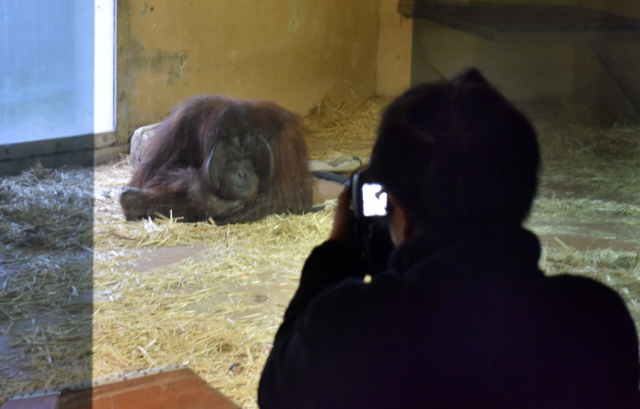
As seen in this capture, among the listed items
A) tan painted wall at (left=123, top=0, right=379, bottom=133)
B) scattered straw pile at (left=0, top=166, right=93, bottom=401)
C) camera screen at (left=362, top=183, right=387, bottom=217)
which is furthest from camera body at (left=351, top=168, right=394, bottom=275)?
tan painted wall at (left=123, top=0, right=379, bottom=133)

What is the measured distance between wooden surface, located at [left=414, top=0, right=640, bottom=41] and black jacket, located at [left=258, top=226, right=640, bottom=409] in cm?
153

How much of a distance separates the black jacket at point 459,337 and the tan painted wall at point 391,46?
289 cm

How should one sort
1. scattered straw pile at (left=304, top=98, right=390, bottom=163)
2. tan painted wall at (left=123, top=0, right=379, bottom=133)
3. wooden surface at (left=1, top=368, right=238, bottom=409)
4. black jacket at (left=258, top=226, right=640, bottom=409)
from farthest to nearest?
scattered straw pile at (left=304, top=98, right=390, bottom=163) → tan painted wall at (left=123, top=0, right=379, bottom=133) → wooden surface at (left=1, top=368, right=238, bottom=409) → black jacket at (left=258, top=226, right=640, bottom=409)

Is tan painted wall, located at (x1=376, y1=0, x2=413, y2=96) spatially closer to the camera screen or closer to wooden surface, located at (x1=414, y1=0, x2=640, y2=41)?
wooden surface, located at (x1=414, y1=0, x2=640, y2=41)

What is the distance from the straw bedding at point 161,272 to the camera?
1822 millimetres

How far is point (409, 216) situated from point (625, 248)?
2473mm

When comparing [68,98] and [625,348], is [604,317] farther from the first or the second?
[68,98]

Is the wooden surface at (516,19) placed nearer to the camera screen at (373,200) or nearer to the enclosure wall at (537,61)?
the enclosure wall at (537,61)

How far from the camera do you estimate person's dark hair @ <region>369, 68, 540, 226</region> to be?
72cm

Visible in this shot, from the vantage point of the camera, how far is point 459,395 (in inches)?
26.9

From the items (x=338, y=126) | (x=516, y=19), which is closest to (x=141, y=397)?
(x=516, y=19)

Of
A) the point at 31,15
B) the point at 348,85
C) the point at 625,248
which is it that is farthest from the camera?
the point at 348,85

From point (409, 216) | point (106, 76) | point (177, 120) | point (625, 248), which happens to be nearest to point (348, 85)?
point (106, 76)

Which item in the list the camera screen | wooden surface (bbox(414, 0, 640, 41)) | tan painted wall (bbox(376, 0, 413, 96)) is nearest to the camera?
the camera screen
